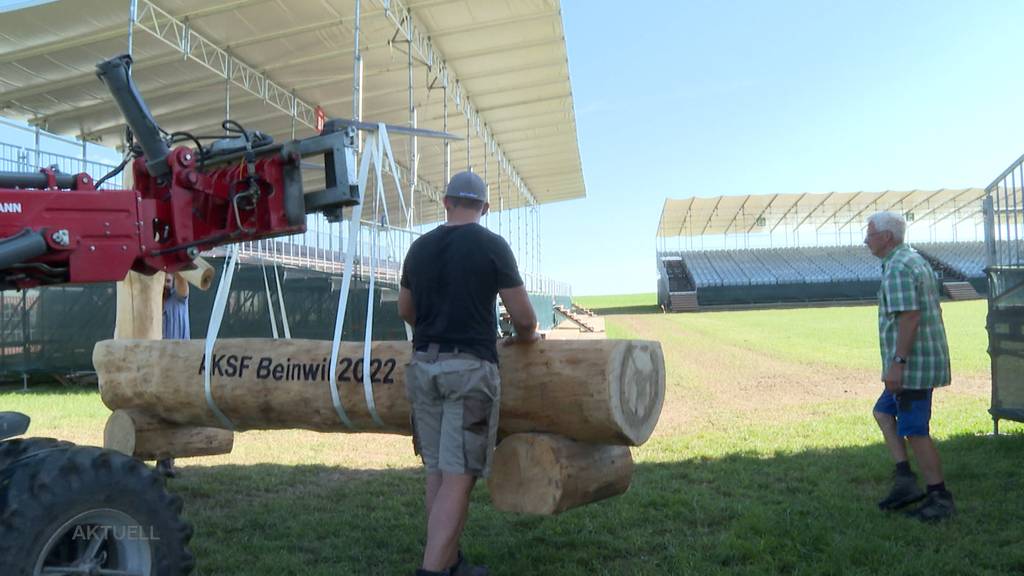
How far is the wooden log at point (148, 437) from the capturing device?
15.0 ft

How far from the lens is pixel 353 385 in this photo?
389cm

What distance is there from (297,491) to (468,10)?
37.8ft

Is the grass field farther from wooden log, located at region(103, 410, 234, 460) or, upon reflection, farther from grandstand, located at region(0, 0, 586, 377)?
grandstand, located at region(0, 0, 586, 377)

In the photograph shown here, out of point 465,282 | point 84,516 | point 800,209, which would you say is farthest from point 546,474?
point 800,209

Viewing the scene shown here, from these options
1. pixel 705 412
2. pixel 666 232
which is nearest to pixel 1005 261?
pixel 705 412

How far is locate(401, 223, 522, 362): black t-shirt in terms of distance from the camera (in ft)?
10.5

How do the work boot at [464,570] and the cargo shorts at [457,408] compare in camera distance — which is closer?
the cargo shorts at [457,408]

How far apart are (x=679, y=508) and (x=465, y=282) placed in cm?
232

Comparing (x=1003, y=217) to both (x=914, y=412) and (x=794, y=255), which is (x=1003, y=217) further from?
(x=794, y=255)

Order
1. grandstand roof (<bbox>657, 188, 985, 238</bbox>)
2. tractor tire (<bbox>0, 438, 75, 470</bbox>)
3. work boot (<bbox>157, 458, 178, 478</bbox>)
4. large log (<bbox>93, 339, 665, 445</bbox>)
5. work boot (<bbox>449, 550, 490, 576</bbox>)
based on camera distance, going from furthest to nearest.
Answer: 1. grandstand roof (<bbox>657, 188, 985, 238</bbox>)
2. work boot (<bbox>157, 458, 178, 478</bbox>)
3. large log (<bbox>93, 339, 665, 445</bbox>)
4. work boot (<bbox>449, 550, 490, 576</bbox>)
5. tractor tire (<bbox>0, 438, 75, 470</bbox>)

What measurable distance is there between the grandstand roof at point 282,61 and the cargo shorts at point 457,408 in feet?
38.7

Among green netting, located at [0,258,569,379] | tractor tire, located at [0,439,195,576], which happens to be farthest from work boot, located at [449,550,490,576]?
green netting, located at [0,258,569,379]

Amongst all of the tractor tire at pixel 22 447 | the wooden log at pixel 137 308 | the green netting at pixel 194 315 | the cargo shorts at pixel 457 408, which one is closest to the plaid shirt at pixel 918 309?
the cargo shorts at pixel 457 408

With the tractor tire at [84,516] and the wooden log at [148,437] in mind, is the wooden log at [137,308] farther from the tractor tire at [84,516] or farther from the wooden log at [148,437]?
the tractor tire at [84,516]
